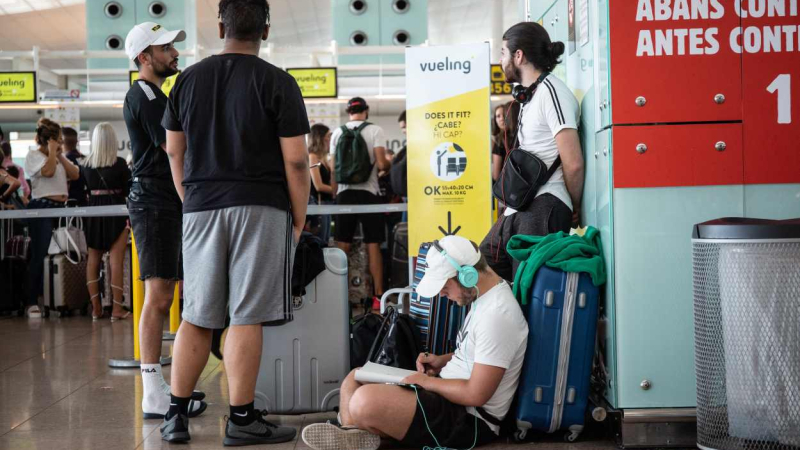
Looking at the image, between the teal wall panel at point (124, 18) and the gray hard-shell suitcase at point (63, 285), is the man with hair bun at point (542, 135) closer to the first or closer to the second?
the gray hard-shell suitcase at point (63, 285)

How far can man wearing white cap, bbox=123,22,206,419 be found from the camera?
379 cm

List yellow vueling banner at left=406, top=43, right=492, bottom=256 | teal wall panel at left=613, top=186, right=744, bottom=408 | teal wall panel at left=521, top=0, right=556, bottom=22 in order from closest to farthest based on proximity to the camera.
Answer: teal wall panel at left=613, top=186, right=744, bottom=408 → teal wall panel at left=521, top=0, right=556, bottom=22 → yellow vueling banner at left=406, top=43, right=492, bottom=256

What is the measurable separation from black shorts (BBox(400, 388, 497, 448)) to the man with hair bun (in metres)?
0.69

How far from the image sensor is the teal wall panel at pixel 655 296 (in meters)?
3.11

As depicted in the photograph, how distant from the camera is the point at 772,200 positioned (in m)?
3.09

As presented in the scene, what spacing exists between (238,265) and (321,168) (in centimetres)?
495

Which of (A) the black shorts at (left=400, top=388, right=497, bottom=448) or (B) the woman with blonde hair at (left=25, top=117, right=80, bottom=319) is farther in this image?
(B) the woman with blonde hair at (left=25, top=117, right=80, bottom=319)

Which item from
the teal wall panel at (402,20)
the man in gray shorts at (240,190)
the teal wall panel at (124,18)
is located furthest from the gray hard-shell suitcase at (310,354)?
the teal wall panel at (124,18)

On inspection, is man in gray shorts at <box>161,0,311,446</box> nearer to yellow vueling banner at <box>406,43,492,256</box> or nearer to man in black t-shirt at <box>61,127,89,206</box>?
yellow vueling banner at <box>406,43,492,256</box>

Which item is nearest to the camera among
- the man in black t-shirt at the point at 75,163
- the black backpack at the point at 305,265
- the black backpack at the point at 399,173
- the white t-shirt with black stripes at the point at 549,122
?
the white t-shirt with black stripes at the point at 549,122

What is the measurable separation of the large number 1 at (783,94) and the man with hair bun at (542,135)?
74cm

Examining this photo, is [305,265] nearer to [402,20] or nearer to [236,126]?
[236,126]

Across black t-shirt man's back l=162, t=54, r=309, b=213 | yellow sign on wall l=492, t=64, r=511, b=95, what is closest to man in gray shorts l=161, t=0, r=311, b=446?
black t-shirt man's back l=162, t=54, r=309, b=213

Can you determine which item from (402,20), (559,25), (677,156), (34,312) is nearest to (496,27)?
(402,20)
